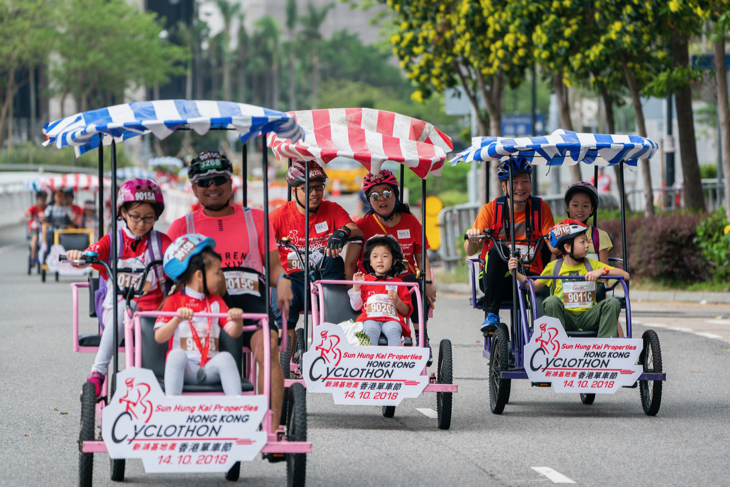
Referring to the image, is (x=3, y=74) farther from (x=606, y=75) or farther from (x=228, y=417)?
(x=228, y=417)

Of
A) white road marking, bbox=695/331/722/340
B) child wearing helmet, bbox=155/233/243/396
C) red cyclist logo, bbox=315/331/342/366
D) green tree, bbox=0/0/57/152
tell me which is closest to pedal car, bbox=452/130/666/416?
red cyclist logo, bbox=315/331/342/366

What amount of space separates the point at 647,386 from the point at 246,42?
4494 inches

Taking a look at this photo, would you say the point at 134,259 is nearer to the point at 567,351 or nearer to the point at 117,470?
the point at 117,470

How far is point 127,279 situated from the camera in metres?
6.50

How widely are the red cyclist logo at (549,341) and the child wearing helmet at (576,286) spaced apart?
212mm

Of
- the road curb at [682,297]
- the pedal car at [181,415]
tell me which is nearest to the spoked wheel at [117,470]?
the pedal car at [181,415]

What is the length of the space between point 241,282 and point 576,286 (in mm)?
3030

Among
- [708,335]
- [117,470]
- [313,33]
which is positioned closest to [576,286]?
[117,470]

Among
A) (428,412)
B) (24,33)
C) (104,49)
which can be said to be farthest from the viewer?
(104,49)

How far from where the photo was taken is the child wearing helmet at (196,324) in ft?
18.5

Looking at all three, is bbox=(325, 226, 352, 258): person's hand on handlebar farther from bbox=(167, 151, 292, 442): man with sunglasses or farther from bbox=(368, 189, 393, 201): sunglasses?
bbox=(167, 151, 292, 442): man with sunglasses

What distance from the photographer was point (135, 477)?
251 inches

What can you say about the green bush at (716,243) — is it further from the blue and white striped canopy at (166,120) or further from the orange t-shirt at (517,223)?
the blue and white striped canopy at (166,120)

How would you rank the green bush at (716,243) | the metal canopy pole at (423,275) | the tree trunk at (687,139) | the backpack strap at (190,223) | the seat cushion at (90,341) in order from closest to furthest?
the backpack strap at (190,223)
the seat cushion at (90,341)
the metal canopy pole at (423,275)
the green bush at (716,243)
the tree trunk at (687,139)
